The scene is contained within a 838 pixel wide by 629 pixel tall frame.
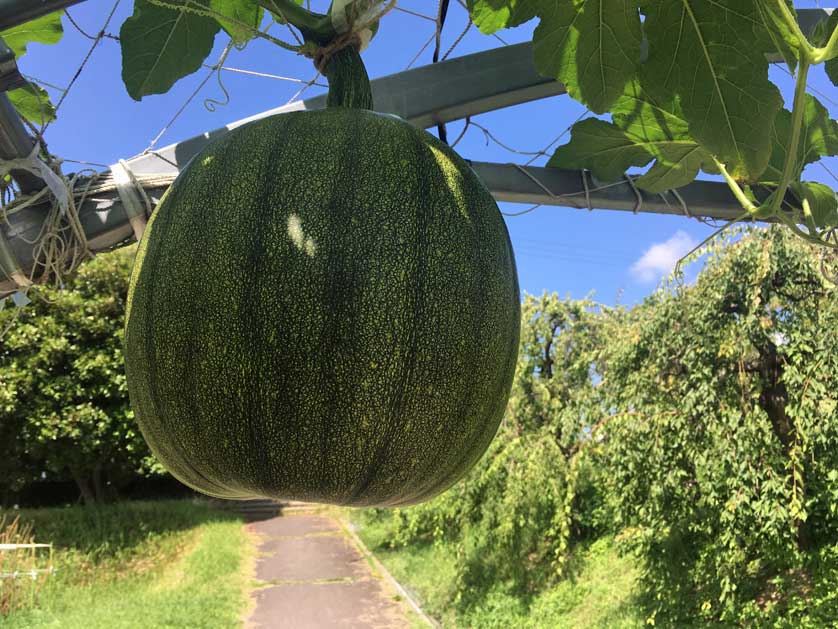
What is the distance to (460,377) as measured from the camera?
834 mm

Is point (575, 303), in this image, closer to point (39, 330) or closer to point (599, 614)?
point (599, 614)

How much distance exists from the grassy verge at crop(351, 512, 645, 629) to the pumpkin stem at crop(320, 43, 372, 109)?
582 centimetres

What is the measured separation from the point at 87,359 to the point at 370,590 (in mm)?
6589

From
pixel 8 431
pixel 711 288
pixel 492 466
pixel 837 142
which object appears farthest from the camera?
pixel 8 431

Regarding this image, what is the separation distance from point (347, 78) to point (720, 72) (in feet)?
1.68

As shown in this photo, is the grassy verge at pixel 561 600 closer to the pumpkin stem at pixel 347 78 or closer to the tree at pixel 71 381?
the pumpkin stem at pixel 347 78

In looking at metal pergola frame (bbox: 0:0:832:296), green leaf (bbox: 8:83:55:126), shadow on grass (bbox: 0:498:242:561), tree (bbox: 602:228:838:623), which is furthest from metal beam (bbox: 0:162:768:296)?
shadow on grass (bbox: 0:498:242:561)

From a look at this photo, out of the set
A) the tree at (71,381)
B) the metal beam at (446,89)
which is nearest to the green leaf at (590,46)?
the metal beam at (446,89)

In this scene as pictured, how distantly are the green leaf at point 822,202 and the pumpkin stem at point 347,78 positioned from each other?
33.4 inches

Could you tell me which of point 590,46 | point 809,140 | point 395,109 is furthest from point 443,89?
point 809,140


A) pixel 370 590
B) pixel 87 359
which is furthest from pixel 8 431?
pixel 370 590

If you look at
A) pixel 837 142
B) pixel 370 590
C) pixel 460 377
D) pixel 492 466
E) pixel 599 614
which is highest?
pixel 837 142

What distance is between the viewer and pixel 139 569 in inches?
432

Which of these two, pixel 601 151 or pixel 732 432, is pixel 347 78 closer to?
pixel 601 151
